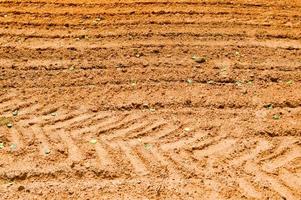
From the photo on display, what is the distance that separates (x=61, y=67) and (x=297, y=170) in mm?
3010

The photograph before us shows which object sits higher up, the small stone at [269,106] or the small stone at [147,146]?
the small stone at [269,106]

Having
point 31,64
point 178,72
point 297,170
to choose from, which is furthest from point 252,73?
point 31,64

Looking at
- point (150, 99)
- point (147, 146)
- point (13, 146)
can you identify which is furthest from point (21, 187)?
point (150, 99)

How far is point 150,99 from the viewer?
17.5 ft

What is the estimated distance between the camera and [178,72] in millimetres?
5707

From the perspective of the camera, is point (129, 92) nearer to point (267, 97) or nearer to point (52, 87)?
point (52, 87)

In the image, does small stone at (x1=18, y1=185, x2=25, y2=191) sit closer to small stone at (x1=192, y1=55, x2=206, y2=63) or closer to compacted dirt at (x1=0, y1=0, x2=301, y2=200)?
compacted dirt at (x1=0, y1=0, x2=301, y2=200)

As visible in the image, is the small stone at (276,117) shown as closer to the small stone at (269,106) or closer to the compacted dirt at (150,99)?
the compacted dirt at (150,99)

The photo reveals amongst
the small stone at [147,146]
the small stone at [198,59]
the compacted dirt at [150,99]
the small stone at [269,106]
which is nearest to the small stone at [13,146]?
the compacted dirt at [150,99]

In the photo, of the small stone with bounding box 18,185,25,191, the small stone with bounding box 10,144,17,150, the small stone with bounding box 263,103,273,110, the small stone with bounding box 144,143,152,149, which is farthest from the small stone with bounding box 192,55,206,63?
the small stone with bounding box 18,185,25,191

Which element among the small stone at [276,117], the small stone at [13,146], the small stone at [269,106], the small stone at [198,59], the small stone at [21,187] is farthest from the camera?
A: the small stone at [198,59]

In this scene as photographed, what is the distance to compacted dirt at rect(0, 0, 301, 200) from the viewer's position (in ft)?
14.6

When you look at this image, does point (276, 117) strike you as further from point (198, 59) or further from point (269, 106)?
point (198, 59)

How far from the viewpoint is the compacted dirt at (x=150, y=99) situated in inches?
176
